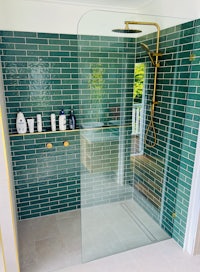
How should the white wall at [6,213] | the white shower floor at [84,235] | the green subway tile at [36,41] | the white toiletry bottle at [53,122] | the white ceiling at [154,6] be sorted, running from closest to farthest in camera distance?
1. the white wall at [6,213]
2. the white ceiling at [154,6]
3. the white shower floor at [84,235]
4. the green subway tile at [36,41]
5. the white toiletry bottle at [53,122]

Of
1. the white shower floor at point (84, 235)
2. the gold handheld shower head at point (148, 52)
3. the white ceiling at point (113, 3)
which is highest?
the white ceiling at point (113, 3)

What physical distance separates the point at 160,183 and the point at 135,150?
0.55m

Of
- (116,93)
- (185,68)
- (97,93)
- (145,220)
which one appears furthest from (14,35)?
(145,220)

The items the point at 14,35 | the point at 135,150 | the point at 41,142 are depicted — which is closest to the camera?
the point at 14,35

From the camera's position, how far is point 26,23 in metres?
2.09

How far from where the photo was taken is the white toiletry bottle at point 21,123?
2.21 metres

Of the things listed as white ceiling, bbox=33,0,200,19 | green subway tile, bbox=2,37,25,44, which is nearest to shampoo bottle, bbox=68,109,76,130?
green subway tile, bbox=2,37,25,44

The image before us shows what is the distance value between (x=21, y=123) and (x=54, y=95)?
47 centimetres

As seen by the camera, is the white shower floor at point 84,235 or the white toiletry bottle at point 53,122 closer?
the white shower floor at point 84,235

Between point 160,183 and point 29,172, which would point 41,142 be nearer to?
point 29,172

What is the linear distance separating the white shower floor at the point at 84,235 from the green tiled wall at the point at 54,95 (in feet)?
0.77

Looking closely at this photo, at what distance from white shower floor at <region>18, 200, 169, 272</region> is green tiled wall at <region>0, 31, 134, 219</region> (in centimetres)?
23

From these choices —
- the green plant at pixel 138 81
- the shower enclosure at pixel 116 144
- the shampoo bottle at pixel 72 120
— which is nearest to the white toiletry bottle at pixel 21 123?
the shampoo bottle at pixel 72 120

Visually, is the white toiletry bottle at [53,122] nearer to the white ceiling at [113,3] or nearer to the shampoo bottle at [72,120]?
the shampoo bottle at [72,120]
